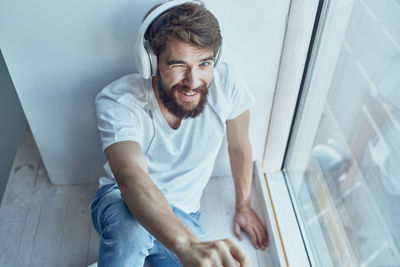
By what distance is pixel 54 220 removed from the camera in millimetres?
1697

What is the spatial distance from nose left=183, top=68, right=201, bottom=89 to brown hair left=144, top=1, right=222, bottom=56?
7cm

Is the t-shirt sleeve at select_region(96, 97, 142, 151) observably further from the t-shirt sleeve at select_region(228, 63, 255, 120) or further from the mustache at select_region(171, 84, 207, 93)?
the t-shirt sleeve at select_region(228, 63, 255, 120)

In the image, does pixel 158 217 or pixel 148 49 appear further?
pixel 148 49

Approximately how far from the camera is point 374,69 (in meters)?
1.21

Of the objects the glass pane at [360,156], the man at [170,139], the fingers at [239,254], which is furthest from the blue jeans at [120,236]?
the glass pane at [360,156]

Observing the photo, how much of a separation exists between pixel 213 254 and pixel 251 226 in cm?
74

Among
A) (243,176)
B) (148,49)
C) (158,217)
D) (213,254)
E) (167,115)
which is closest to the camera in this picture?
(213,254)

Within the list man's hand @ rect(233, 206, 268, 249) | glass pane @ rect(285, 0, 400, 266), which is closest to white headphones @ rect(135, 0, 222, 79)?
glass pane @ rect(285, 0, 400, 266)

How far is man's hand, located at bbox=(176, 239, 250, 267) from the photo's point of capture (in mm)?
905

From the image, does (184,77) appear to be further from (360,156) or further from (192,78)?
(360,156)

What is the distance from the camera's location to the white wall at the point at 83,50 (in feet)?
4.23

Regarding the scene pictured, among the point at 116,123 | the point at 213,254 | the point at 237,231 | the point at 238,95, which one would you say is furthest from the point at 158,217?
the point at 237,231

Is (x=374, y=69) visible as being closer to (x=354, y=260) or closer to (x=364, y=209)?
(x=364, y=209)

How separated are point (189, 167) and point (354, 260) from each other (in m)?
0.59
